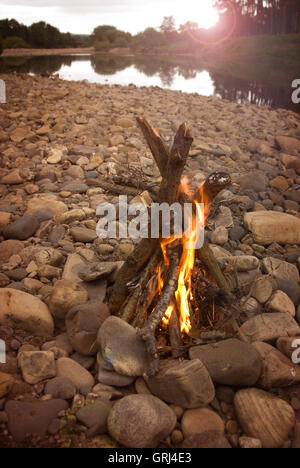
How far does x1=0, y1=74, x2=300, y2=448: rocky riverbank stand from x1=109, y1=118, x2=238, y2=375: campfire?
0.19 metres

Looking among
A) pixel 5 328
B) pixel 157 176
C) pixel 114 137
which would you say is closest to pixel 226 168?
pixel 157 176

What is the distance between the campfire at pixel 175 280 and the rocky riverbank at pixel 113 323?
194 millimetres

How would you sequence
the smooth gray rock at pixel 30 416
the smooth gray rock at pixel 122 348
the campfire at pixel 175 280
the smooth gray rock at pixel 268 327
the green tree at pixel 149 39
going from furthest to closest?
the green tree at pixel 149 39 < the smooth gray rock at pixel 268 327 < the campfire at pixel 175 280 < the smooth gray rock at pixel 122 348 < the smooth gray rock at pixel 30 416

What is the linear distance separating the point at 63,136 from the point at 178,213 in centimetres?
531

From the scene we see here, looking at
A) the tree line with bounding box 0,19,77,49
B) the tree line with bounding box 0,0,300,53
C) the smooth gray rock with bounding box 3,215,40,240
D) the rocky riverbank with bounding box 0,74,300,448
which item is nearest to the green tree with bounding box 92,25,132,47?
the tree line with bounding box 0,0,300,53

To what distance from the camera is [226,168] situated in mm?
6488

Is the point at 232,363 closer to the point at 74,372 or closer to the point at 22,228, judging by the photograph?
the point at 74,372

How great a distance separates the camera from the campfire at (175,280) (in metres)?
2.39

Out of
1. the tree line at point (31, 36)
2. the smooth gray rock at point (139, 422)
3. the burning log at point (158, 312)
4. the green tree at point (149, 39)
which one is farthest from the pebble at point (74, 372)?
the green tree at point (149, 39)

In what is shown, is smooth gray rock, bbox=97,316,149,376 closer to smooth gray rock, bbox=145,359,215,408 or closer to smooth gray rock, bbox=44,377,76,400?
smooth gray rock, bbox=145,359,215,408

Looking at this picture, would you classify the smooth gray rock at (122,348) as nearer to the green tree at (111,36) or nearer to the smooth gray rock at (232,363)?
the smooth gray rock at (232,363)

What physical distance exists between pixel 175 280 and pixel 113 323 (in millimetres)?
570

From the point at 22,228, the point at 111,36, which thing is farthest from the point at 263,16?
the point at 22,228

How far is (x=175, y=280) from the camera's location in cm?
254
